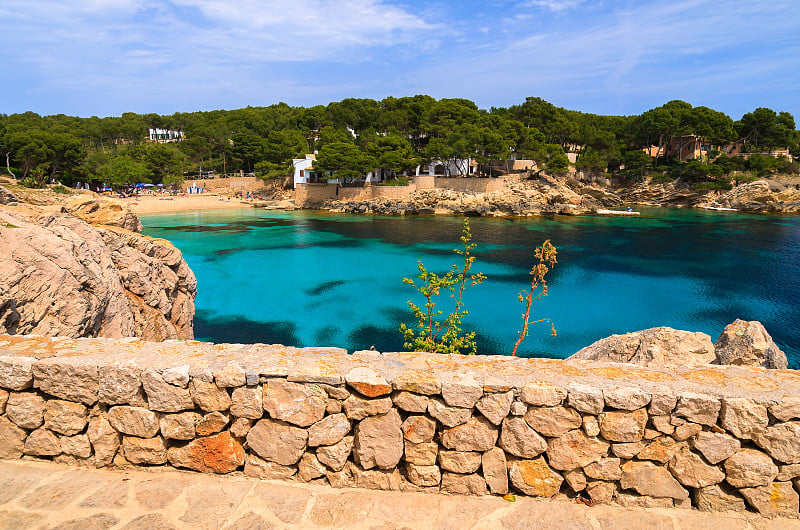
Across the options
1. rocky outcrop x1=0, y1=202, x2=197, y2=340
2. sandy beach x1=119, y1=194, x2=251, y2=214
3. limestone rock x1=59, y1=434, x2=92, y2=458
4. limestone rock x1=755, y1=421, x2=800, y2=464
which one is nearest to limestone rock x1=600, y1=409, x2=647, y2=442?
limestone rock x1=755, y1=421, x2=800, y2=464

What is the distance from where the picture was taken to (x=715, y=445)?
128 inches

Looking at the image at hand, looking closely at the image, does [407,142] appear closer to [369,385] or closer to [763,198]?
[763,198]

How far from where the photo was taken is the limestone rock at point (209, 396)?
3539mm

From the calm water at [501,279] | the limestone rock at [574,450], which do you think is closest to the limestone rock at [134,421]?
the limestone rock at [574,450]

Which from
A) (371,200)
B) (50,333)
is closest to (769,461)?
(50,333)

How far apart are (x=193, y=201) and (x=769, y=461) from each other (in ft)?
233

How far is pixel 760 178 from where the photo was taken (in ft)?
211

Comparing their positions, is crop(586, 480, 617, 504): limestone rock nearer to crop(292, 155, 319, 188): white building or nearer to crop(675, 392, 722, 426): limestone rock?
crop(675, 392, 722, 426): limestone rock

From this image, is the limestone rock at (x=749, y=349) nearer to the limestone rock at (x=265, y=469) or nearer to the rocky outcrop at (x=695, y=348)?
the rocky outcrop at (x=695, y=348)

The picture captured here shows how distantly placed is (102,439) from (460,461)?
10.1 ft

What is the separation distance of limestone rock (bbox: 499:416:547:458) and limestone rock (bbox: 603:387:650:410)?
0.62m

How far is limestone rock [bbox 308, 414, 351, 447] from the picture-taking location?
354 centimetres

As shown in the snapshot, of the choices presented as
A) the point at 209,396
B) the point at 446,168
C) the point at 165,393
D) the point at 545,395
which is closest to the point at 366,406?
the point at 209,396

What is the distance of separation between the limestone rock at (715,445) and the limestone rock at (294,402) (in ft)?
9.62
